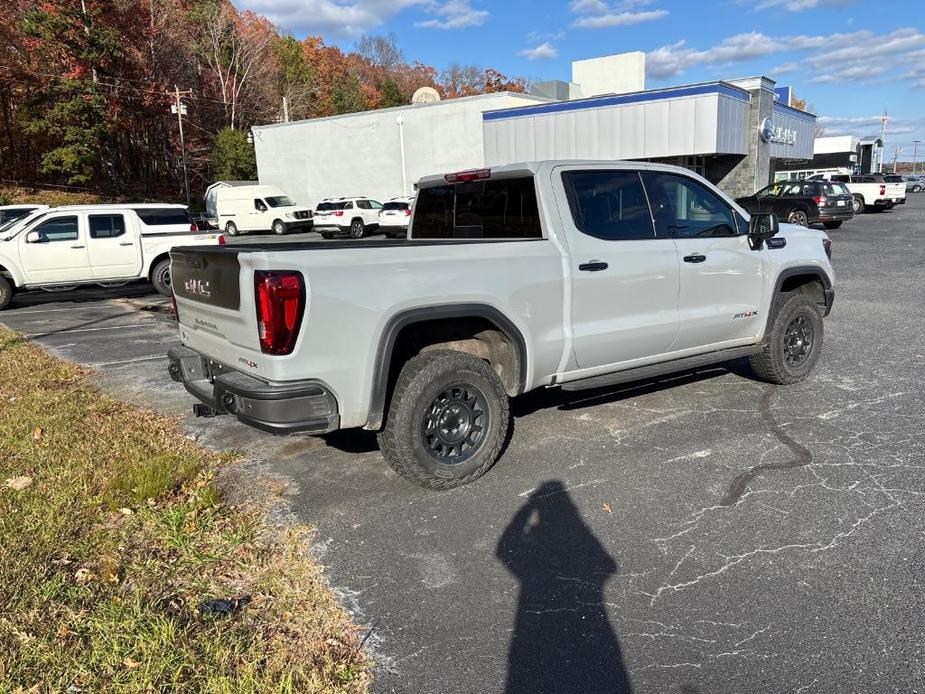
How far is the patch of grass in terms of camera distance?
2.61 metres

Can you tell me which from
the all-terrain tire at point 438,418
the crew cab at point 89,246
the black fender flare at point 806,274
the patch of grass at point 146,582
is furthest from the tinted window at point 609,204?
the crew cab at point 89,246

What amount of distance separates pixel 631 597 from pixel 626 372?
7.13 ft

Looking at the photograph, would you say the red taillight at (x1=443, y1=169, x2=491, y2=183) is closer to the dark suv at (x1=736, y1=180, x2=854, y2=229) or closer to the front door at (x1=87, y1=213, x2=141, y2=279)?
the front door at (x1=87, y1=213, x2=141, y2=279)

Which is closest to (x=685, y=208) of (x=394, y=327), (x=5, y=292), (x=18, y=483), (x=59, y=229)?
(x=394, y=327)

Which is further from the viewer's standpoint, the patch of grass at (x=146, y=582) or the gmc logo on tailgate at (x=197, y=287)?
the gmc logo on tailgate at (x=197, y=287)

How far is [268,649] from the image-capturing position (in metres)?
2.74

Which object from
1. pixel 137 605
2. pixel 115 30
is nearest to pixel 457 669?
pixel 137 605

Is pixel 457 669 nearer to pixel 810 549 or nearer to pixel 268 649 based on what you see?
pixel 268 649

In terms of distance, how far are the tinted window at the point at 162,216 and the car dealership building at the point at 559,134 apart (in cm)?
1628

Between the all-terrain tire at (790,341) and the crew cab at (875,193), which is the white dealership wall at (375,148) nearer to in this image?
the crew cab at (875,193)

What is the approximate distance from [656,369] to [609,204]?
4.18 feet

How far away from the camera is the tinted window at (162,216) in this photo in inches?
535

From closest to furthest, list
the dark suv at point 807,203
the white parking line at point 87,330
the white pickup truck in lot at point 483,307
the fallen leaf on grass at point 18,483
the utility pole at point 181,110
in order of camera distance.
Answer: the white pickup truck in lot at point 483,307 < the fallen leaf on grass at point 18,483 < the white parking line at point 87,330 < the dark suv at point 807,203 < the utility pole at point 181,110

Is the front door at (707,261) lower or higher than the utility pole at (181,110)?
lower
